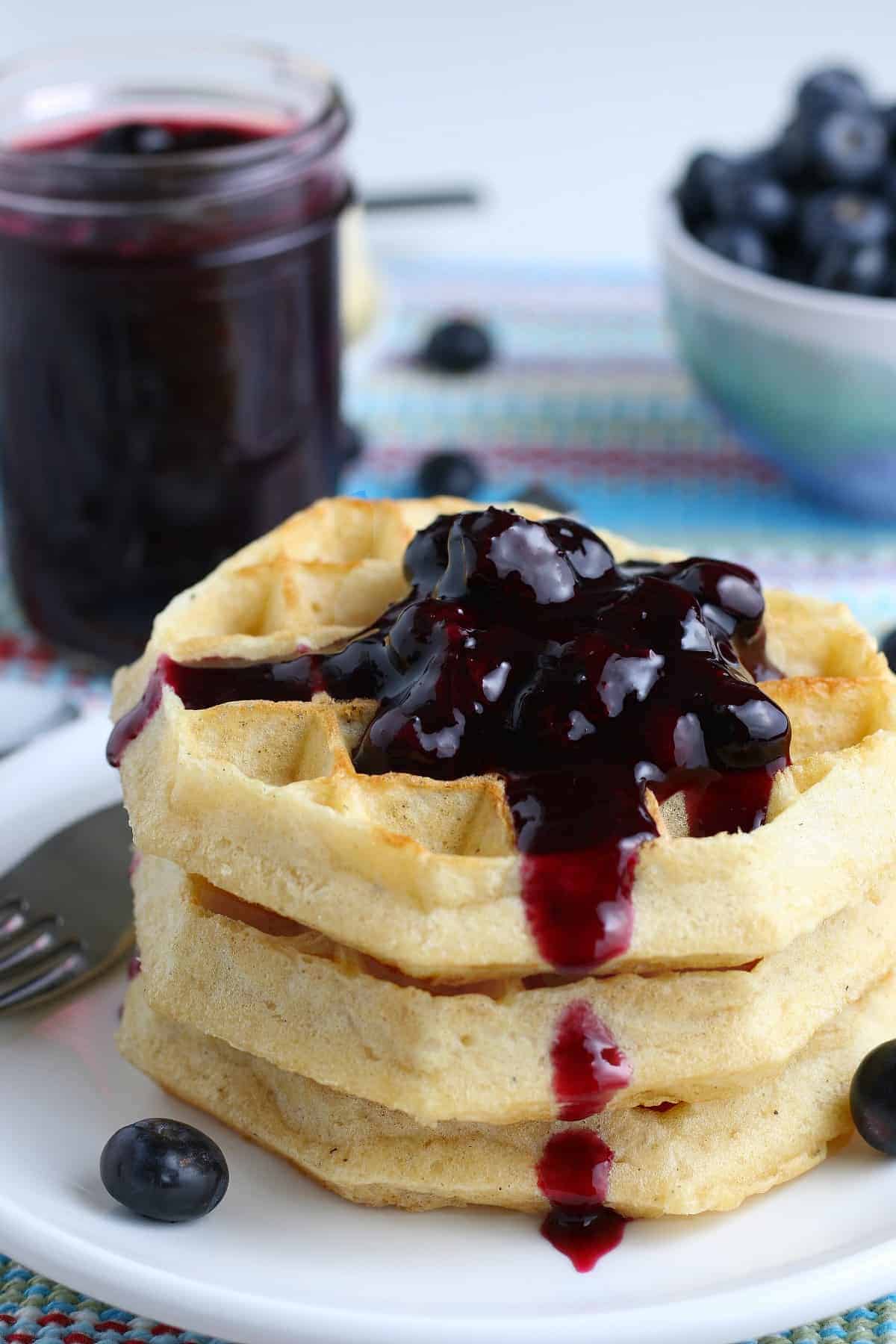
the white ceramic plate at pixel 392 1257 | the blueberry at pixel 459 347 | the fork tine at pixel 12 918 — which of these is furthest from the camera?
the blueberry at pixel 459 347

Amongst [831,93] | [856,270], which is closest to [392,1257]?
[856,270]

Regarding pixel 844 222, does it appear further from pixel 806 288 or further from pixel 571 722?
pixel 571 722

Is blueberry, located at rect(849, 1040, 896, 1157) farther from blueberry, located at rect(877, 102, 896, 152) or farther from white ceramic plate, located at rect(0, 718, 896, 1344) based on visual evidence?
blueberry, located at rect(877, 102, 896, 152)

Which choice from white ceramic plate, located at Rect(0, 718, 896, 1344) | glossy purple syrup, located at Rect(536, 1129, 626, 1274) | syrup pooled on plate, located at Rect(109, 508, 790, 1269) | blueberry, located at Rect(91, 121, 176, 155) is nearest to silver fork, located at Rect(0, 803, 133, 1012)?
white ceramic plate, located at Rect(0, 718, 896, 1344)

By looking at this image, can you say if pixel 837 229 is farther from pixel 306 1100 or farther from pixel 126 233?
pixel 306 1100

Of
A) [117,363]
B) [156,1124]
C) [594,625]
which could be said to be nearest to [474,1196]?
[156,1124]

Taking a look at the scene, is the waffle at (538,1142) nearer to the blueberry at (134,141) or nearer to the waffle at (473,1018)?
the waffle at (473,1018)

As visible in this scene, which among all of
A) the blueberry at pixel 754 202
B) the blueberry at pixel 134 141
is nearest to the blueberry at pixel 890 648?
the blueberry at pixel 754 202
